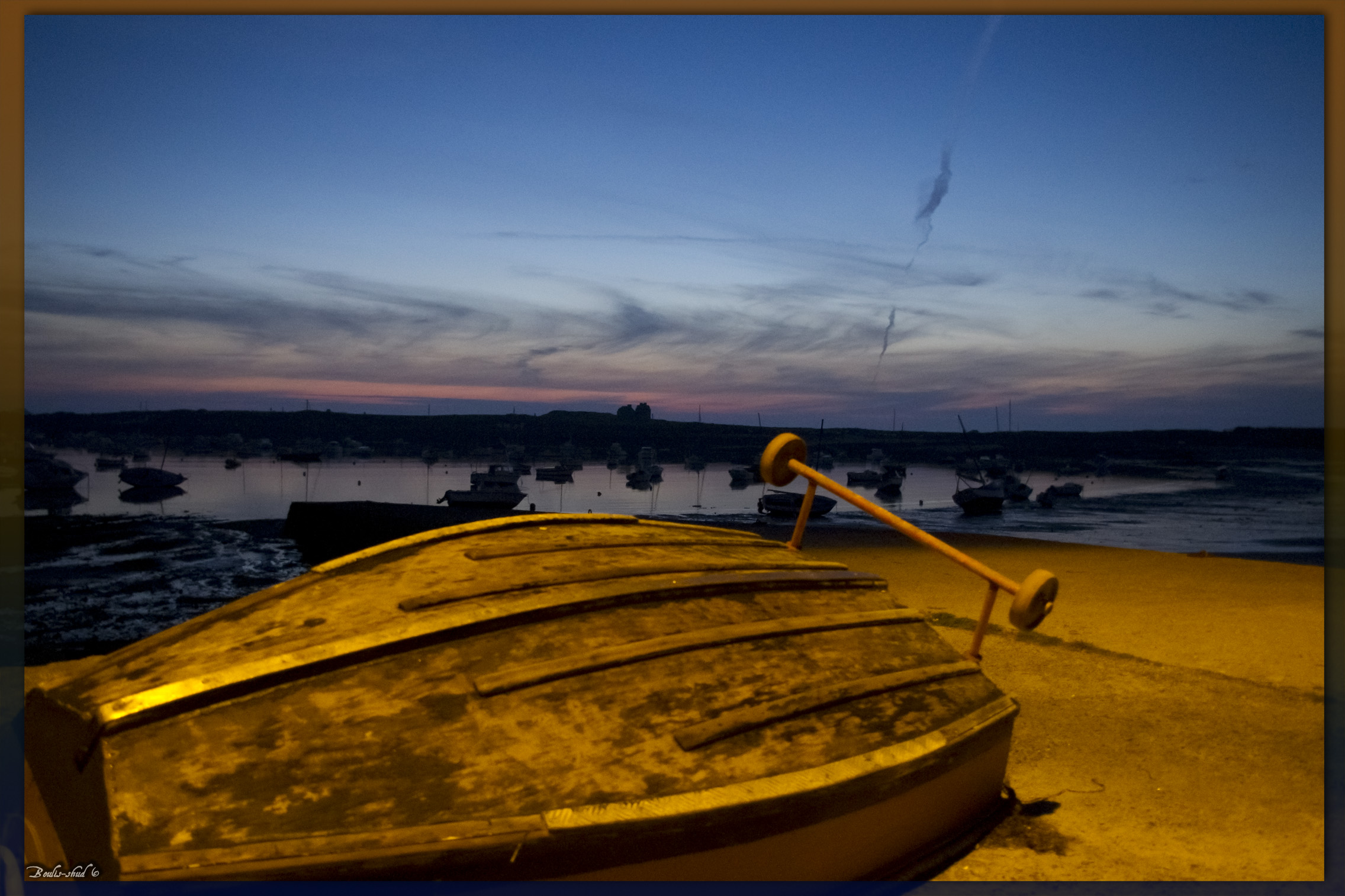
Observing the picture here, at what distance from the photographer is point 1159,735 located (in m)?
5.04

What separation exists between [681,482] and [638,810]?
52.5 m

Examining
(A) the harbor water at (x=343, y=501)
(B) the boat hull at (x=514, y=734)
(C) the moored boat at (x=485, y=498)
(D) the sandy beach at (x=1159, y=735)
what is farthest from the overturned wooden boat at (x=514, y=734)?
(C) the moored boat at (x=485, y=498)

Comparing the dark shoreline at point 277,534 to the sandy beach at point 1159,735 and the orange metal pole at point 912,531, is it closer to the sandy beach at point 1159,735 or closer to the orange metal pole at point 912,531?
the sandy beach at point 1159,735

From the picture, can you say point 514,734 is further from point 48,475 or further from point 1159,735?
point 48,475

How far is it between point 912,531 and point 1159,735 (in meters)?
2.62

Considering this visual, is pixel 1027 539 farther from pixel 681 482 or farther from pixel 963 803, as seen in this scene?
pixel 681 482

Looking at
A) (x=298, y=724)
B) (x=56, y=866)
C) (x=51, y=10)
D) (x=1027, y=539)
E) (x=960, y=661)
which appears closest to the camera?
A: (x=298, y=724)

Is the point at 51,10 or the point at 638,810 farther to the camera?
the point at 51,10

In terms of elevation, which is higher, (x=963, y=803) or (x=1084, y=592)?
(x=963, y=803)

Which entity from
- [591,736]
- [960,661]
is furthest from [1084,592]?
[591,736]

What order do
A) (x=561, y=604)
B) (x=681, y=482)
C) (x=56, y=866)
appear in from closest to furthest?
(x=56, y=866), (x=561, y=604), (x=681, y=482)

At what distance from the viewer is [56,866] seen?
2.48 metres

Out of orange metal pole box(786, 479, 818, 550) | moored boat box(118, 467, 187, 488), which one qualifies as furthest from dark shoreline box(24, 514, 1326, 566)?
moored boat box(118, 467, 187, 488)

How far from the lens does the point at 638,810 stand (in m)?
2.09
